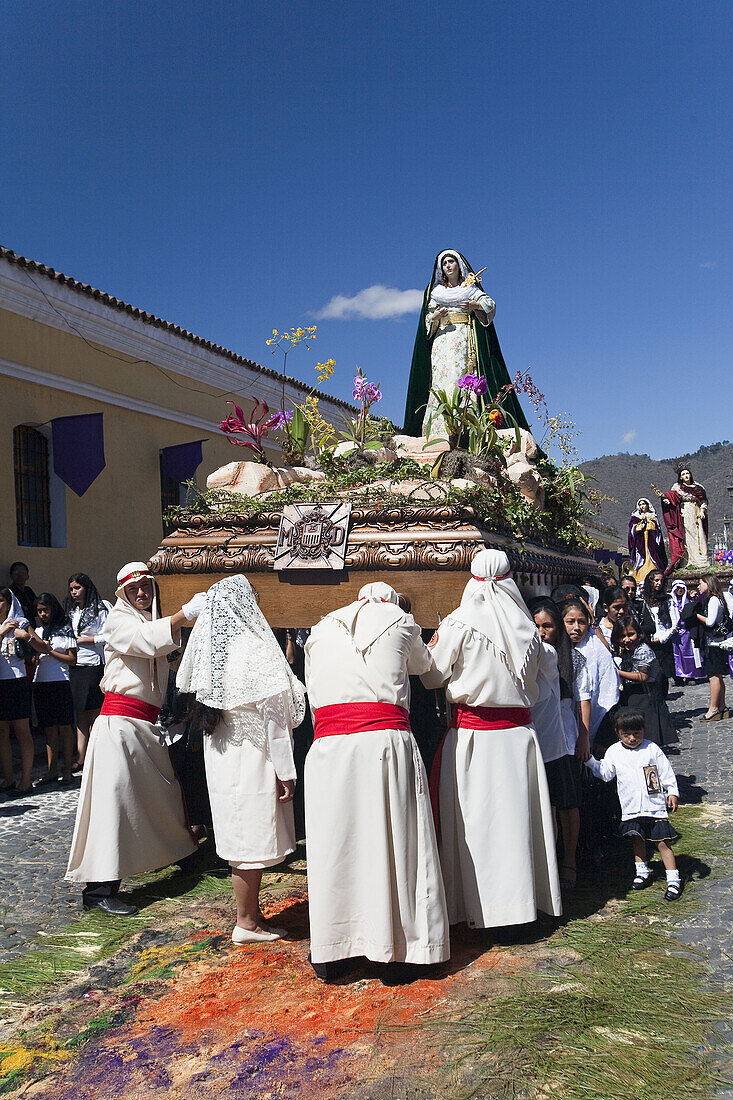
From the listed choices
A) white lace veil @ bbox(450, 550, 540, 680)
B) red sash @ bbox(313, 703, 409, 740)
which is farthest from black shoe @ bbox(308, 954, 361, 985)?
white lace veil @ bbox(450, 550, 540, 680)

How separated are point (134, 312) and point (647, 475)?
7002 cm

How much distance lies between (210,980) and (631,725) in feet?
7.69

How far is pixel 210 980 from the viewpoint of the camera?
11.5ft

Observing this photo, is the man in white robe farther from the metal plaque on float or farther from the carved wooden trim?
the metal plaque on float

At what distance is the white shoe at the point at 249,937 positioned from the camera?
3.84m

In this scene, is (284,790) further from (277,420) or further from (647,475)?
(647,475)

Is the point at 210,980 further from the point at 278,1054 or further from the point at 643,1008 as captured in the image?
A: the point at 643,1008

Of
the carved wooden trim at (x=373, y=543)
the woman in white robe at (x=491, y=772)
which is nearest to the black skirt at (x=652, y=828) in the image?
the woman in white robe at (x=491, y=772)

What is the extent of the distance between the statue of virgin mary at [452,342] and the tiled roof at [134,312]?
546cm

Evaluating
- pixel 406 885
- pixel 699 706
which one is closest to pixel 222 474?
pixel 406 885

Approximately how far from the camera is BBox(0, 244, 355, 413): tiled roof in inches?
404

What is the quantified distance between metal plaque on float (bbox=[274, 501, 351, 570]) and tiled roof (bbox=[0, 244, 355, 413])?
719 centimetres

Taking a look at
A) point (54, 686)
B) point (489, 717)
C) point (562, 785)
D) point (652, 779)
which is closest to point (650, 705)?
point (652, 779)

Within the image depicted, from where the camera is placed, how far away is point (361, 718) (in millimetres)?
3498
